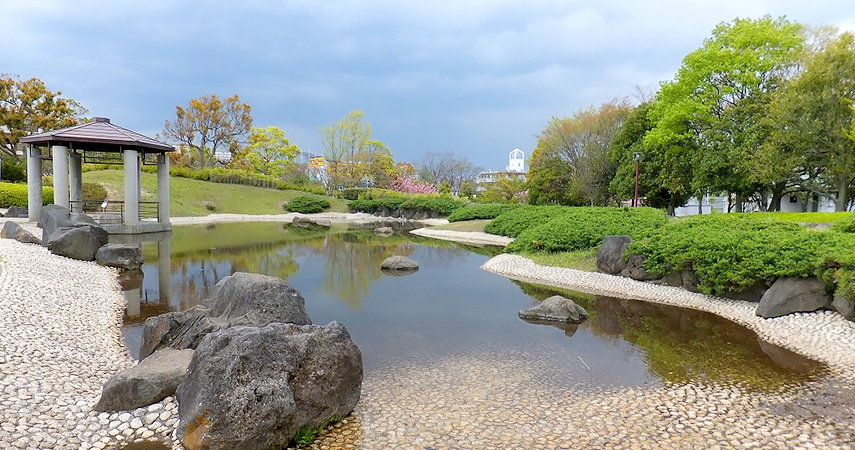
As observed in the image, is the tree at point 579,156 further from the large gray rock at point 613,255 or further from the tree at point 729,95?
the large gray rock at point 613,255

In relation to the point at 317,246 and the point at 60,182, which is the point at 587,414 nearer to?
the point at 317,246

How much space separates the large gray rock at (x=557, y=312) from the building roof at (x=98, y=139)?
16.8 metres

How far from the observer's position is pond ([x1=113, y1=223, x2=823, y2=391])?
20.5 feet

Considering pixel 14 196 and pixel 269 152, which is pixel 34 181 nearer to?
pixel 14 196

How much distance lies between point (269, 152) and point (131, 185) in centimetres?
3311

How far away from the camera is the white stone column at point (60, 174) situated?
1772 cm

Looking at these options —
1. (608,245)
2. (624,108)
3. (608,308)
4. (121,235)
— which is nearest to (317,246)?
(121,235)

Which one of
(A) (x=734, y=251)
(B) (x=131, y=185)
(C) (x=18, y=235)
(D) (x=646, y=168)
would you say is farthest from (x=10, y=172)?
(D) (x=646, y=168)

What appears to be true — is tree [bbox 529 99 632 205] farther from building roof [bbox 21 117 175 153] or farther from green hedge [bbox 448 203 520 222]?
building roof [bbox 21 117 175 153]

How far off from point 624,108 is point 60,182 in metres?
31.4

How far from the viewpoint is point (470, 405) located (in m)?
5.02

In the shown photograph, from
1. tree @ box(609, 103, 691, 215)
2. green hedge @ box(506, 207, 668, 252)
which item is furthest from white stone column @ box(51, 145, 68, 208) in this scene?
tree @ box(609, 103, 691, 215)

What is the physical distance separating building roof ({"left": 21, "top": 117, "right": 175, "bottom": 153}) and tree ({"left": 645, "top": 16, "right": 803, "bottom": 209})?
78.0 feet

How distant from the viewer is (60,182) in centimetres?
1797
